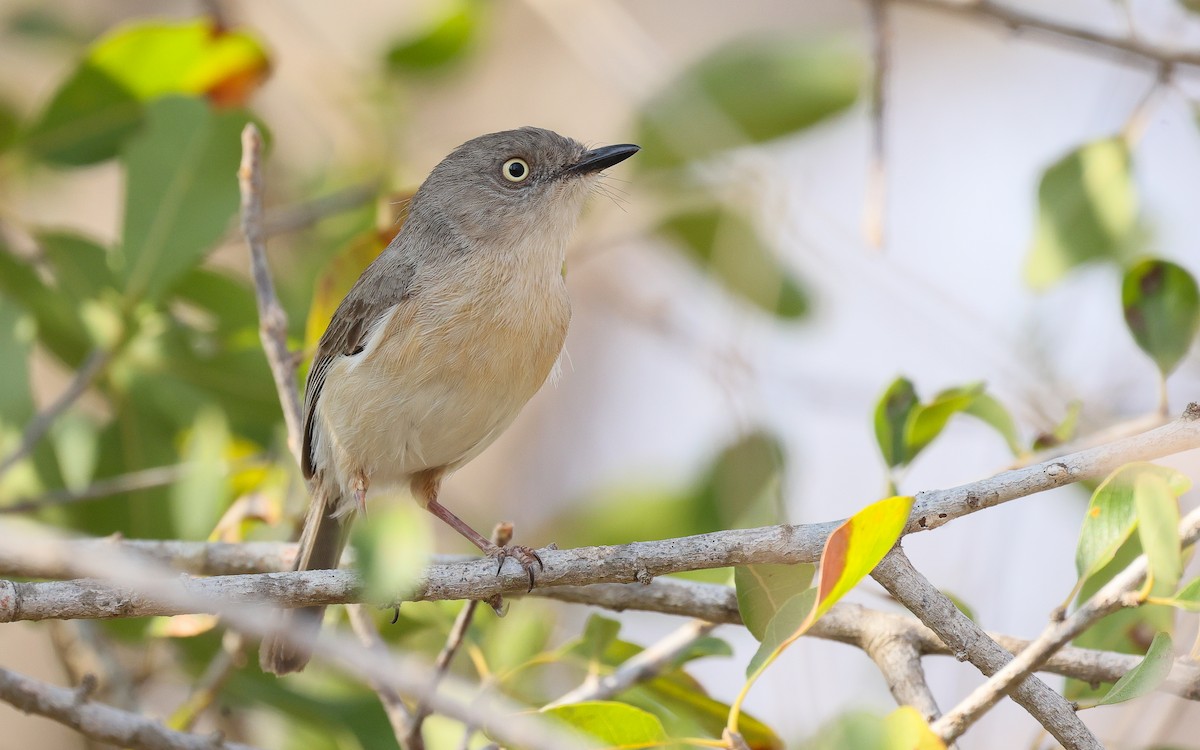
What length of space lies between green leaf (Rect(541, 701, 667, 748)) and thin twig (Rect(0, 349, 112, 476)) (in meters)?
2.22

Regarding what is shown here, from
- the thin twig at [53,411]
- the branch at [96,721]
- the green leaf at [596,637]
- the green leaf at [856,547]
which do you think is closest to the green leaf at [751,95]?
the green leaf at [596,637]

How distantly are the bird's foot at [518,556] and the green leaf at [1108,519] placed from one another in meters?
1.16

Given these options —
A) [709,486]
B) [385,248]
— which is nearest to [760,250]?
[709,486]

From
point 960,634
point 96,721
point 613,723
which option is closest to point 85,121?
point 96,721

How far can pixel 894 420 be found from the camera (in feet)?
10.4

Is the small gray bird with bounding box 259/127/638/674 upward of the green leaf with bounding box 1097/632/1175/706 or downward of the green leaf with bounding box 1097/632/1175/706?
upward

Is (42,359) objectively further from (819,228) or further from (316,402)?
(819,228)

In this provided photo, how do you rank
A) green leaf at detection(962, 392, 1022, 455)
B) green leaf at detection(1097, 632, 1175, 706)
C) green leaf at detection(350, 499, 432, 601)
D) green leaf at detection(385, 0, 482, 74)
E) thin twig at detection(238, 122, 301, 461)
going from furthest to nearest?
green leaf at detection(385, 0, 482, 74), thin twig at detection(238, 122, 301, 461), green leaf at detection(962, 392, 1022, 455), green leaf at detection(1097, 632, 1175, 706), green leaf at detection(350, 499, 432, 601)

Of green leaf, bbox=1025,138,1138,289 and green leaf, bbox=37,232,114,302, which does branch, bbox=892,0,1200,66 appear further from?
green leaf, bbox=37,232,114,302

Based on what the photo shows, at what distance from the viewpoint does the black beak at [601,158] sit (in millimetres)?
4133

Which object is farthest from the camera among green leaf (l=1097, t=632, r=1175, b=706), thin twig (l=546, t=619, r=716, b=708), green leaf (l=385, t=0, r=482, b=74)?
green leaf (l=385, t=0, r=482, b=74)

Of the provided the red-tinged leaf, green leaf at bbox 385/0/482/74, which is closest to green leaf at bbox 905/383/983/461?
the red-tinged leaf

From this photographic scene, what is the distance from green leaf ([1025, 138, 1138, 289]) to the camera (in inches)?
156

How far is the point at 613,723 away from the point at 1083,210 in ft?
8.76
